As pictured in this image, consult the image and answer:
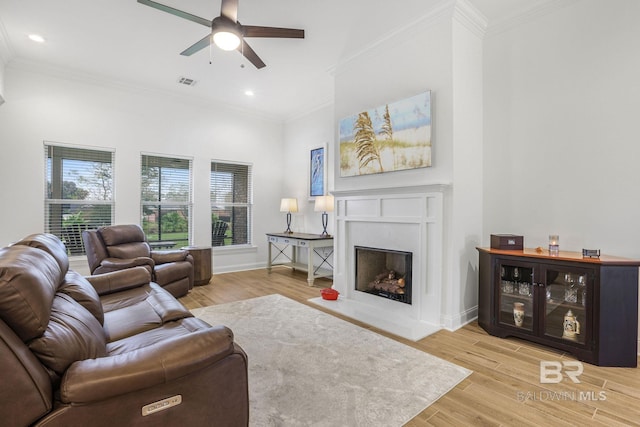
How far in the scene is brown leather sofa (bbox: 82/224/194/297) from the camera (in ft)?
13.1

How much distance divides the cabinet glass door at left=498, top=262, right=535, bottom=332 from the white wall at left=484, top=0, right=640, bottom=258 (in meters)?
0.53

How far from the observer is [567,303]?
8.69 ft

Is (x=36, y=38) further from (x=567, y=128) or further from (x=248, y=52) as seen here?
(x=567, y=128)

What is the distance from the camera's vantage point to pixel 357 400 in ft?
6.49

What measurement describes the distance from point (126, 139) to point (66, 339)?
4.74 metres

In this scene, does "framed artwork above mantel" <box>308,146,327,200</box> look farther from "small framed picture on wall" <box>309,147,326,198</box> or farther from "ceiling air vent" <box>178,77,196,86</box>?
"ceiling air vent" <box>178,77,196,86</box>

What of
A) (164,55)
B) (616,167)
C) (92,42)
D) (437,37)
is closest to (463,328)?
(616,167)

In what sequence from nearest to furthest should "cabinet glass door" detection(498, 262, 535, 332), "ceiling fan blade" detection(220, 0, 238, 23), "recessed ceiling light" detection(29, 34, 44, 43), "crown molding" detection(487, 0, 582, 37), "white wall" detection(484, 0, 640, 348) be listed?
1. "ceiling fan blade" detection(220, 0, 238, 23)
2. "white wall" detection(484, 0, 640, 348)
3. "cabinet glass door" detection(498, 262, 535, 332)
4. "crown molding" detection(487, 0, 582, 37)
5. "recessed ceiling light" detection(29, 34, 44, 43)

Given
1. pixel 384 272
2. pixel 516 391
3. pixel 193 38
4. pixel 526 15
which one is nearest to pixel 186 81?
pixel 193 38

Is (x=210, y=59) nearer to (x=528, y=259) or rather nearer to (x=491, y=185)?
(x=491, y=185)

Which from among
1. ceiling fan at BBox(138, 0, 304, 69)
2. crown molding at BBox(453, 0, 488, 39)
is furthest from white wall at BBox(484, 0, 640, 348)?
A: ceiling fan at BBox(138, 0, 304, 69)

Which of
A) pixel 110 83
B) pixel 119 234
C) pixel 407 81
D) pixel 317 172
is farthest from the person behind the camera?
pixel 317 172

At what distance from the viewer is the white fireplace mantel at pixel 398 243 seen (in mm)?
3230

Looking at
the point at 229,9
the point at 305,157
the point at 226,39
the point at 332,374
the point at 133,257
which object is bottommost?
the point at 332,374
